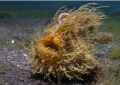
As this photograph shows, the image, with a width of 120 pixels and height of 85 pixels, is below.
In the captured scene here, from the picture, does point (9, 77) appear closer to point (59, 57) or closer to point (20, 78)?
point (20, 78)

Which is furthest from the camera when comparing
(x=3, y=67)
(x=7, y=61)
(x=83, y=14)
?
(x=7, y=61)

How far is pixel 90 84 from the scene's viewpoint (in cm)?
387

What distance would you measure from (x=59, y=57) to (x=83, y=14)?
1078 mm

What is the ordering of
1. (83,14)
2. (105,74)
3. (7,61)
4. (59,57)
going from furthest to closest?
(7,61) → (105,74) → (83,14) → (59,57)

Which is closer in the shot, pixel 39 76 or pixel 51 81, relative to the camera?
pixel 51 81

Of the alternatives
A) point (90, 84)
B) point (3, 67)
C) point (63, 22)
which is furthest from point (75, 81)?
point (3, 67)

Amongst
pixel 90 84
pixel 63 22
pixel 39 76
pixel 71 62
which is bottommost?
pixel 90 84

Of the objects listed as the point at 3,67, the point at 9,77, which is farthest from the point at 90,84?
the point at 3,67

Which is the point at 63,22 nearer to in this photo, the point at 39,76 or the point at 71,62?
the point at 71,62

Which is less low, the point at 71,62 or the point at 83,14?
the point at 83,14

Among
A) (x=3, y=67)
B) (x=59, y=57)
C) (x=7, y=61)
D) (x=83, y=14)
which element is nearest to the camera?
(x=59, y=57)

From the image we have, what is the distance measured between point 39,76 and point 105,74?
5.27 ft

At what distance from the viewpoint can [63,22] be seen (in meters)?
3.56

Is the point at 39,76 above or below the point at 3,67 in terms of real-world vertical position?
below
